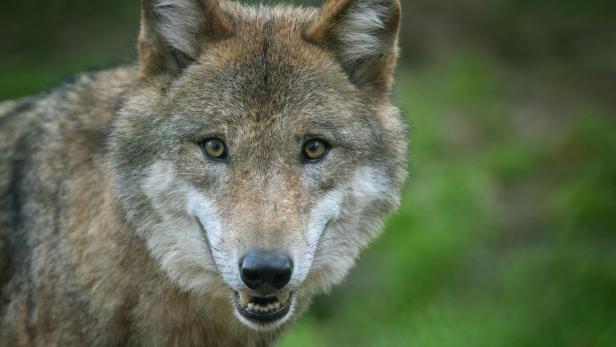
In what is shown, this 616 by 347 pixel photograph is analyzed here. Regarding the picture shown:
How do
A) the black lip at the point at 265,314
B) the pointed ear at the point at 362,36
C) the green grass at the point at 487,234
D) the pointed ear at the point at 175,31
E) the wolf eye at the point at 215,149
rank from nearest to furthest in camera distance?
the black lip at the point at 265,314 < the wolf eye at the point at 215,149 < the pointed ear at the point at 175,31 < the pointed ear at the point at 362,36 < the green grass at the point at 487,234

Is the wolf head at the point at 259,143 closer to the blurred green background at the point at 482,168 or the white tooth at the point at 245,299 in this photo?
the white tooth at the point at 245,299

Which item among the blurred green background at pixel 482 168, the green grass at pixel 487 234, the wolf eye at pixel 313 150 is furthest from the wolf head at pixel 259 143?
the green grass at pixel 487 234

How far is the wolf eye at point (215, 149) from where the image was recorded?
4277 millimetres

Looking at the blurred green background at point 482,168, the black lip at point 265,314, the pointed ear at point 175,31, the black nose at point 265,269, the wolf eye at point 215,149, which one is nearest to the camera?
the black nose at point 265,269

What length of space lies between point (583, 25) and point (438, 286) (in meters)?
5.26

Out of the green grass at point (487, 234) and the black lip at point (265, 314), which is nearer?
the black lip at point (265, 314)

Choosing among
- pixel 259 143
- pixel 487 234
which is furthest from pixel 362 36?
pixel 487 234

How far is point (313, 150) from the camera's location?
14.3 ft

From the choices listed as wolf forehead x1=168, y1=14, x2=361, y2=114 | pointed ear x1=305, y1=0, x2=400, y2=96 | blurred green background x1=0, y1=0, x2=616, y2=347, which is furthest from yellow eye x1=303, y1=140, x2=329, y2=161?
blurred green background x1=0, y1=0, x2=616, y2=347

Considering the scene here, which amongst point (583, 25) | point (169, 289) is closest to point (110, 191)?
point (169, 289)

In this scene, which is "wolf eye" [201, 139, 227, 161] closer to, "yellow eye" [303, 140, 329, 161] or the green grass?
"yellow eye" [303, 140, 329, 161]

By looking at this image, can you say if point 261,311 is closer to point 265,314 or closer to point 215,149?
point 265,314

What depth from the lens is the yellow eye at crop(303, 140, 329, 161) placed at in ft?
14.3

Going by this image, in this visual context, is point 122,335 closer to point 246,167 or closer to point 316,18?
point 246,167
